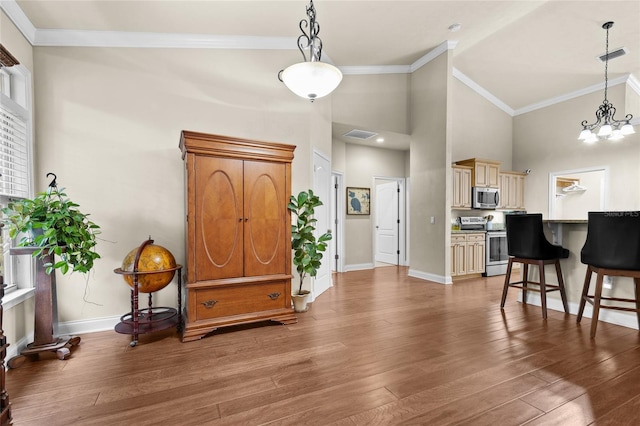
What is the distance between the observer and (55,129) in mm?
2867

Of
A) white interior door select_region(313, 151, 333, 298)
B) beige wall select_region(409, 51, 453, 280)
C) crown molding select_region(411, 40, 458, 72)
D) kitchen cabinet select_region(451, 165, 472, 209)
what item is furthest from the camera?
kitchen cabinet select_region(451, 165, 472, 209)

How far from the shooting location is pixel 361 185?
6.65 meters

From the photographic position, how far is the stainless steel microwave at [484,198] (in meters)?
5.93

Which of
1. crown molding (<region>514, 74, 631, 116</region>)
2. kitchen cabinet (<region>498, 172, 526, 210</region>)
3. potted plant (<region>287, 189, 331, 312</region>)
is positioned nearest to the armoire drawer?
potted plant (<region>287, 189, 331, 312</region>)

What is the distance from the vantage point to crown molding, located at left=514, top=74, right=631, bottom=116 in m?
5.85

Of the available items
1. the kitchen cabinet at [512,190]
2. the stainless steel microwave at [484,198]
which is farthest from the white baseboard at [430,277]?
the kitchen cabinet at [512,190]

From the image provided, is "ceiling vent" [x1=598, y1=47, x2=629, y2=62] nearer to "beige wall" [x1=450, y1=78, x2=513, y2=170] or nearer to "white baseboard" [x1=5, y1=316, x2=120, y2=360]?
"beige wall" [x1=450, y1=78, x2=513, y2=170]

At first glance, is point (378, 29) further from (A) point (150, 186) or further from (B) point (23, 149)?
(B) point (23, 149)

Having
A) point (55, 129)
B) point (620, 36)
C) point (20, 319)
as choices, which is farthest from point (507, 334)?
point (620, 36)

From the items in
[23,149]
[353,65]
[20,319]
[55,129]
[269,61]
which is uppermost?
[353,65]

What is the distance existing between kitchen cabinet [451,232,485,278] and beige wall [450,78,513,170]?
1.75 meters

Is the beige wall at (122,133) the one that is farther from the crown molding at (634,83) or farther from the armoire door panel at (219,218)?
the crown molding at (634,83)

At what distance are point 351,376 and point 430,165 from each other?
426 cm

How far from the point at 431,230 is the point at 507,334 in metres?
2.66
